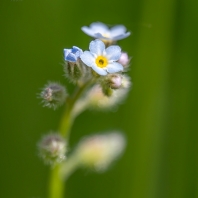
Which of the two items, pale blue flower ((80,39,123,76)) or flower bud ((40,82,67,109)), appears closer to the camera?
pale blue flower ((80,39,123,76))

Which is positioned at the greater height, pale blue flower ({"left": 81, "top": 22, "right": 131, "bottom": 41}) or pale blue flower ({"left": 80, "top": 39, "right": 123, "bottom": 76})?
pale blue flower ({"left": 81, "top": 22, "right": 131, "bottom": 41})

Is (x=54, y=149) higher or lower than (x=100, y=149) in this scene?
lower

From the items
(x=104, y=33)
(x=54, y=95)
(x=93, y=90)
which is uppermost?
(x=104, y=33)

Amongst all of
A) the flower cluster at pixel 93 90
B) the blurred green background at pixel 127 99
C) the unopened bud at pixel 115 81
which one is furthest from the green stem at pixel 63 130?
the blurred green background at pixel 127 99

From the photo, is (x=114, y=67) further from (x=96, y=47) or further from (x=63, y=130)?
(x=63, y=130)

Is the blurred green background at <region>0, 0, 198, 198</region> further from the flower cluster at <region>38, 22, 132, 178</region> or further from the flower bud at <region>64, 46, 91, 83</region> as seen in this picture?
the flower bud at <region>64, 46, 91, 83</region>

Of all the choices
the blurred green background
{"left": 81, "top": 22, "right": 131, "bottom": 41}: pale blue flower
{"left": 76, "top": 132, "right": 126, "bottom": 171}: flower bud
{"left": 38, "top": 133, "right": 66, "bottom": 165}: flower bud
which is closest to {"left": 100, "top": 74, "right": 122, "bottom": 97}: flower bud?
{"left": 81, "top": 22, "right": 131, "bottom": 41}: pale blue flower

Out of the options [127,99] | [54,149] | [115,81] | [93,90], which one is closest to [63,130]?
[54,149]
